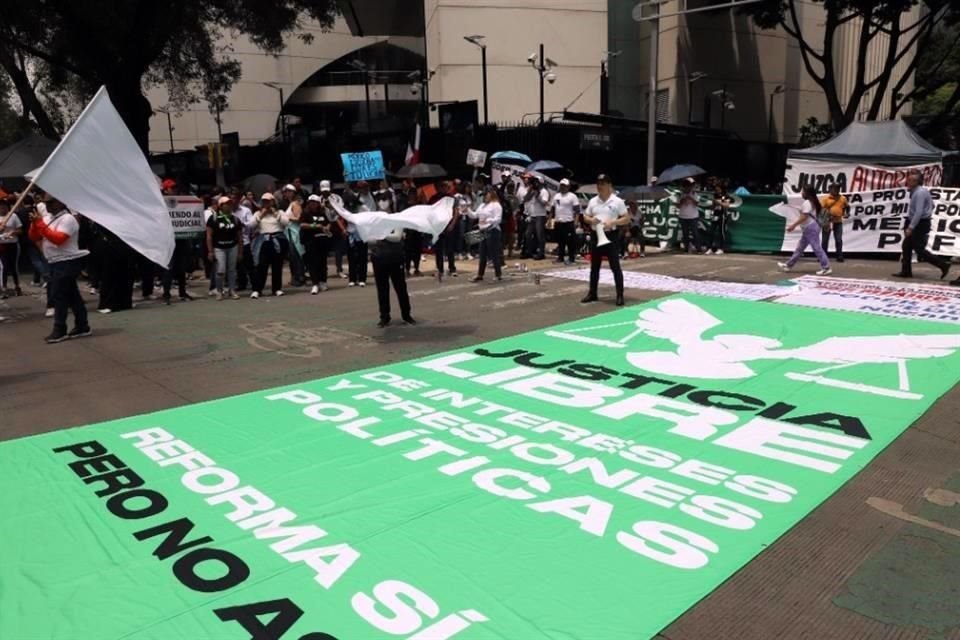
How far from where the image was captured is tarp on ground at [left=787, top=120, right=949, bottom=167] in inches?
659

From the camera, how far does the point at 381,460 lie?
4859 millimetres

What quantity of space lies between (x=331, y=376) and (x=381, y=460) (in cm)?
242

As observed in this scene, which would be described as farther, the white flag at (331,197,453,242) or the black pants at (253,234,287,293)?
the black pants at (253,234,287,293)

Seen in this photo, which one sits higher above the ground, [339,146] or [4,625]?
[339,146]

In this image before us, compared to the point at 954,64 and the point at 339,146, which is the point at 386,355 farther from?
the point at 954,64

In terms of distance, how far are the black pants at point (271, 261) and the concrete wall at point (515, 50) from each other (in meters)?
29.1

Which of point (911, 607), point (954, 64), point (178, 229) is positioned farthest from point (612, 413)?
point (954, 64)

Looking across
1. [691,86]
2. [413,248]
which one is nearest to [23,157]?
[413,248]

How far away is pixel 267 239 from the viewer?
12.4 meters

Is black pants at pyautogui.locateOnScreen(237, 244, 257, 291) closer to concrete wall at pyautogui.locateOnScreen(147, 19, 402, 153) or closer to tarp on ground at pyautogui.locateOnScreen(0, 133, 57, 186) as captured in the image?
tarp on ground at pyautogui.locateOnScreen(0, 133, 57, 186)

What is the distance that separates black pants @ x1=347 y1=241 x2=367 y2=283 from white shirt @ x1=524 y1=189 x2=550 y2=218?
4.71m

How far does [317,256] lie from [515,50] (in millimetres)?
30738

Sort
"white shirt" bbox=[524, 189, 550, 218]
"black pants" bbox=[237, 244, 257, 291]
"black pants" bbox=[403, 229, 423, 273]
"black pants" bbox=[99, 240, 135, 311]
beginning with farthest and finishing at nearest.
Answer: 1. "white shirt" bbox=[524, 189, 550, 218]
2. "black pants" bbox=[403, 229, 423, 273]
3. "black pants" bbox=[237, 244, 257, 291]
4. "black pants" bbox=[99, 240, 135, 311]

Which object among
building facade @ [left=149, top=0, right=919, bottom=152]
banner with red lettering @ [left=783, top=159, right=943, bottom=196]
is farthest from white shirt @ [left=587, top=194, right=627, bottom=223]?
building facade @ [left=149, top=0, right=919, bottom=152]
